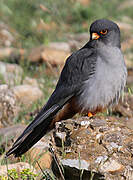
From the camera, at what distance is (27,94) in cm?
607

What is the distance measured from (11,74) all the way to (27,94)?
1.22 meters

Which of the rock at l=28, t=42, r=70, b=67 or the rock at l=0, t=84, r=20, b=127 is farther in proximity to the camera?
the rock at l=28, t=42, r=70, b=67

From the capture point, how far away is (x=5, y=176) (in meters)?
3.27

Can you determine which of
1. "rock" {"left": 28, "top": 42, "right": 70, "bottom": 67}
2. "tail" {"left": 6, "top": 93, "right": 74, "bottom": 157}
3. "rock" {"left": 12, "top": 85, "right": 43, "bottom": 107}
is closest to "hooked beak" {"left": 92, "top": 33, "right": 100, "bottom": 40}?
"tail" {"left": 6, "top": 93, "right": 74, "bottom": 157}

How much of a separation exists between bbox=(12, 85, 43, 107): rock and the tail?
1505 mm

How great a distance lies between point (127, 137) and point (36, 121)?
4.23 feet

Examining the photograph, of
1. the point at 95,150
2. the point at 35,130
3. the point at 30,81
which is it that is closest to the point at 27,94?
the point at 30,81

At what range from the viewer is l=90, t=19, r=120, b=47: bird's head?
4586 mm

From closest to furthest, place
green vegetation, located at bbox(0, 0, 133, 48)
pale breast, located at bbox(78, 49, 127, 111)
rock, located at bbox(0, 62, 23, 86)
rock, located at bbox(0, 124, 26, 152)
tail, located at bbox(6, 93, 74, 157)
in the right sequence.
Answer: tail, located at bbox(6, 93, 74, 157), pale breast, located at bbox(78, 49, 127, 111), rock, located at bbox(0, 124, 26, 152), rock, located at bbox(0, 62, 23, 86), green vegetation, located at bbox(0, 0, 133, 48)

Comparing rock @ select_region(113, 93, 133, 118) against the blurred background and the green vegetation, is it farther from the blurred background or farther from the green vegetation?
the green vegetation

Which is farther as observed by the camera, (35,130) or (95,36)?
(95,36)

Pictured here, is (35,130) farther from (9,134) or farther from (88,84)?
(88,84)

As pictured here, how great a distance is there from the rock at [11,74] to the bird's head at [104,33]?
90.9 inches

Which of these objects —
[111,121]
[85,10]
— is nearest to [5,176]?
[111,121]
